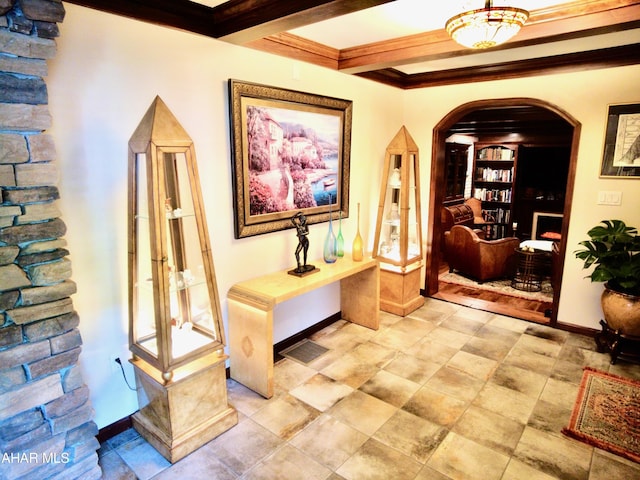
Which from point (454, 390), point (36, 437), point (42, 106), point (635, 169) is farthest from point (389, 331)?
point (42, 106)

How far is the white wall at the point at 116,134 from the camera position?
2014 millimetres

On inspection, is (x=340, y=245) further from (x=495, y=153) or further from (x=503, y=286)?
(x=495, y=153)

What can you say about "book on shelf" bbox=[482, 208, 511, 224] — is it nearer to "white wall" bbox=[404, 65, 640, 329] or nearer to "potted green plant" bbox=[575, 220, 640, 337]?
"white wall" bbox=[404, 65, 640, 329]

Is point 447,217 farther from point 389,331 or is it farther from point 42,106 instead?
point 42,106

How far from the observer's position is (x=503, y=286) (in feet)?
17.4

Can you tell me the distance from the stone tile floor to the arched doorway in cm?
106

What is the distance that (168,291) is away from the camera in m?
2.09

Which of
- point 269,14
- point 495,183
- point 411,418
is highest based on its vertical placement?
point 269,14

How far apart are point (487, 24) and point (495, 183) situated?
22.1 ft

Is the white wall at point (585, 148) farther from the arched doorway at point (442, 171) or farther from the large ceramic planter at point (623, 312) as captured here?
the large ceramic planter at point (623, 312)

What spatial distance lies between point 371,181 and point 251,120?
177cm

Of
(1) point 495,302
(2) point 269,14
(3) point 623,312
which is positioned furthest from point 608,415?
(2) point 269,14

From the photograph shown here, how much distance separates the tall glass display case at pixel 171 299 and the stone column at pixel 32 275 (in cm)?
40

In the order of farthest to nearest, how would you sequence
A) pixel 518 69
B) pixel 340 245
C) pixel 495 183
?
1. pixel 495 183
2. pixel 518 69
3. pixel 340 245
